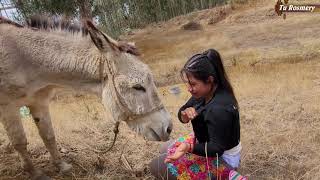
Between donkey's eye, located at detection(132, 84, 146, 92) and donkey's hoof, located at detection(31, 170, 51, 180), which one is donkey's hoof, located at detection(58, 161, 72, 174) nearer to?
donkey's hoof, located at detection(31, 170, 51, 180)

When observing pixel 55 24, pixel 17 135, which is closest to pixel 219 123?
pixel 55 24

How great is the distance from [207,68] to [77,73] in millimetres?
1278

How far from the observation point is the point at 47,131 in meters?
4.39

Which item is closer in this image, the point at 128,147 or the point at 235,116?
the point at 235,116

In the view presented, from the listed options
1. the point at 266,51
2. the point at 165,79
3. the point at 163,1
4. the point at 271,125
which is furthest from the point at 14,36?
the point at 163,1

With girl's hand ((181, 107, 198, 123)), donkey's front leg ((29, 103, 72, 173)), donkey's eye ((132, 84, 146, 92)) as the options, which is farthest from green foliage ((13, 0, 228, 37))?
girl's hand ((181, 107, 198, 123))

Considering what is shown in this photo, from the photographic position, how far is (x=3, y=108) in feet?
12.7

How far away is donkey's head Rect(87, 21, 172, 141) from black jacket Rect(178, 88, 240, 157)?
1.46 ft

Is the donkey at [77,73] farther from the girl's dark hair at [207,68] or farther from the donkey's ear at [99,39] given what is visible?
the girl's dark hair at [207,68]

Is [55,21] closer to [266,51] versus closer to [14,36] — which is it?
[14,36]

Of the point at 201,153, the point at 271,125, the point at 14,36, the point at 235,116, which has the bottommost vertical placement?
the point at 271,125

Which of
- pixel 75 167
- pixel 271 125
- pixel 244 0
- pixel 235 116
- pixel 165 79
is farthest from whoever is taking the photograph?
pixel 244 0

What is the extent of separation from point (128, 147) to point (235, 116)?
6.68 ft

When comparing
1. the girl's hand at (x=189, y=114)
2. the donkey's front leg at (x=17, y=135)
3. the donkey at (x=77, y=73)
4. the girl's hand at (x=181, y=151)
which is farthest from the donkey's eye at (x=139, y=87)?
the donkey's front leg at (x=17, y=135)
